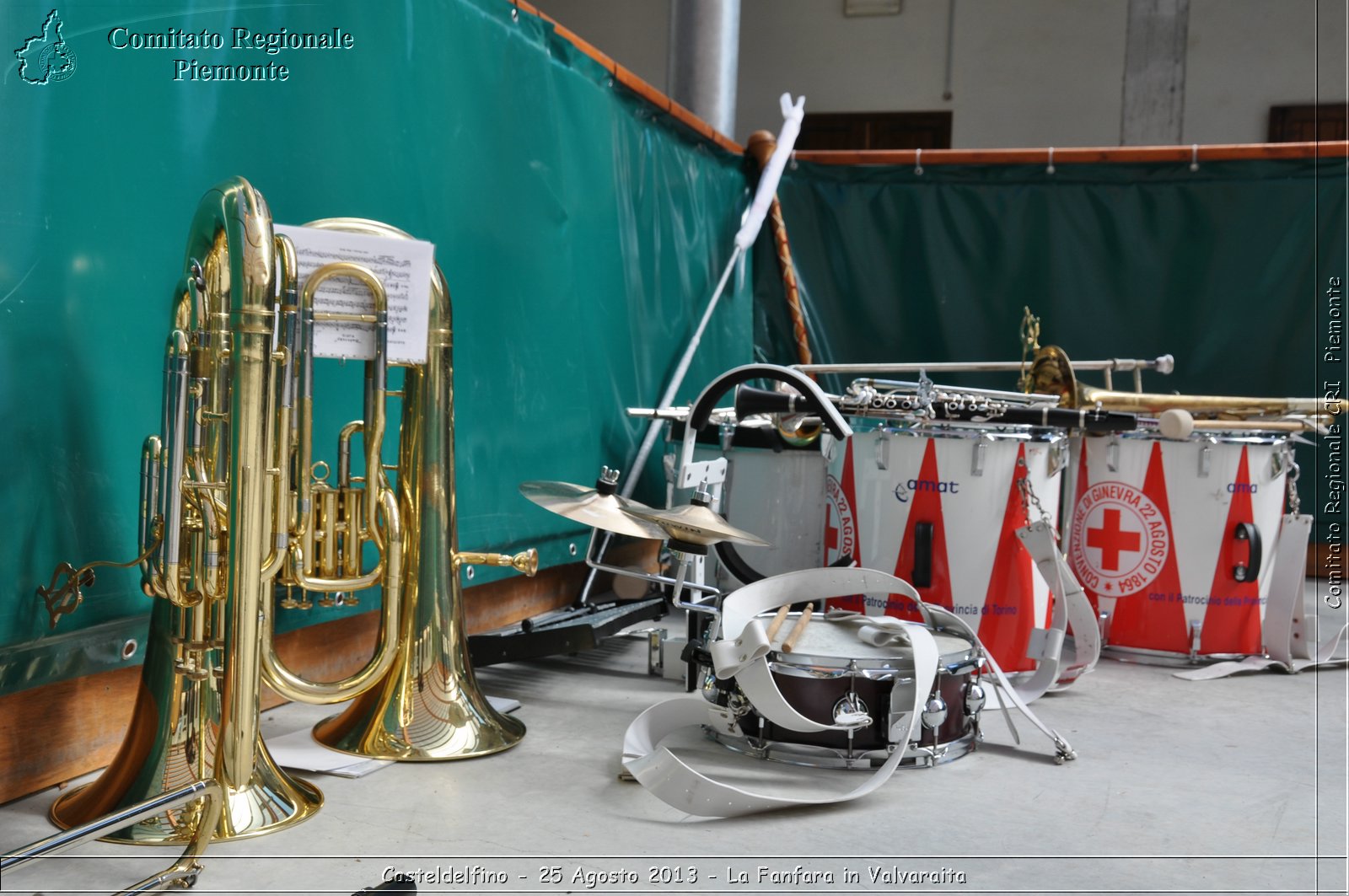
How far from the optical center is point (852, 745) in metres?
2.31

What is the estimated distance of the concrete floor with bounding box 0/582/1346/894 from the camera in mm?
1753

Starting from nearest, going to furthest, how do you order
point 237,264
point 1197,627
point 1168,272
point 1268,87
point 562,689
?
point 237,264
point 562,689
point 1197,627
point 1168,272
point 1268,87

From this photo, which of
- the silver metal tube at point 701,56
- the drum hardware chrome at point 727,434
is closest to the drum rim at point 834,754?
the drum hardware chrome at point 727,434

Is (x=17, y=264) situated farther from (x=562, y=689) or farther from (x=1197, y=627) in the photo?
(x=1197, y=627)

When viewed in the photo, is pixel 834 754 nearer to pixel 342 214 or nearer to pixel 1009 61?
pixel 342 214

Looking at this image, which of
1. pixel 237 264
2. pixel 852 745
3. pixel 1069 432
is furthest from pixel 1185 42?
pixel 237 264

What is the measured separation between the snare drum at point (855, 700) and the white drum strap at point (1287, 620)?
4.07 ft

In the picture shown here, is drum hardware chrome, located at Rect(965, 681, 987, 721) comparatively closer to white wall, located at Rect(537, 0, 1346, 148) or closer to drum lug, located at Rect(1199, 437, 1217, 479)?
drum lug, located at Rect(1199, 437, 1217, 479)

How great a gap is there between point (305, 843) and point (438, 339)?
36.7 inches

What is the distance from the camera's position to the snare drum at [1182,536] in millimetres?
3410

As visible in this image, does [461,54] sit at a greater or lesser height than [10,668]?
greater

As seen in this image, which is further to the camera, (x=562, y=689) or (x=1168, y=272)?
(x=1168, y=272)

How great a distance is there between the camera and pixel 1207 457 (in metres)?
3.41

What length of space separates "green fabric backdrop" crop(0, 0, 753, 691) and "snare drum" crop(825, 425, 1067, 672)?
93 centimetres
